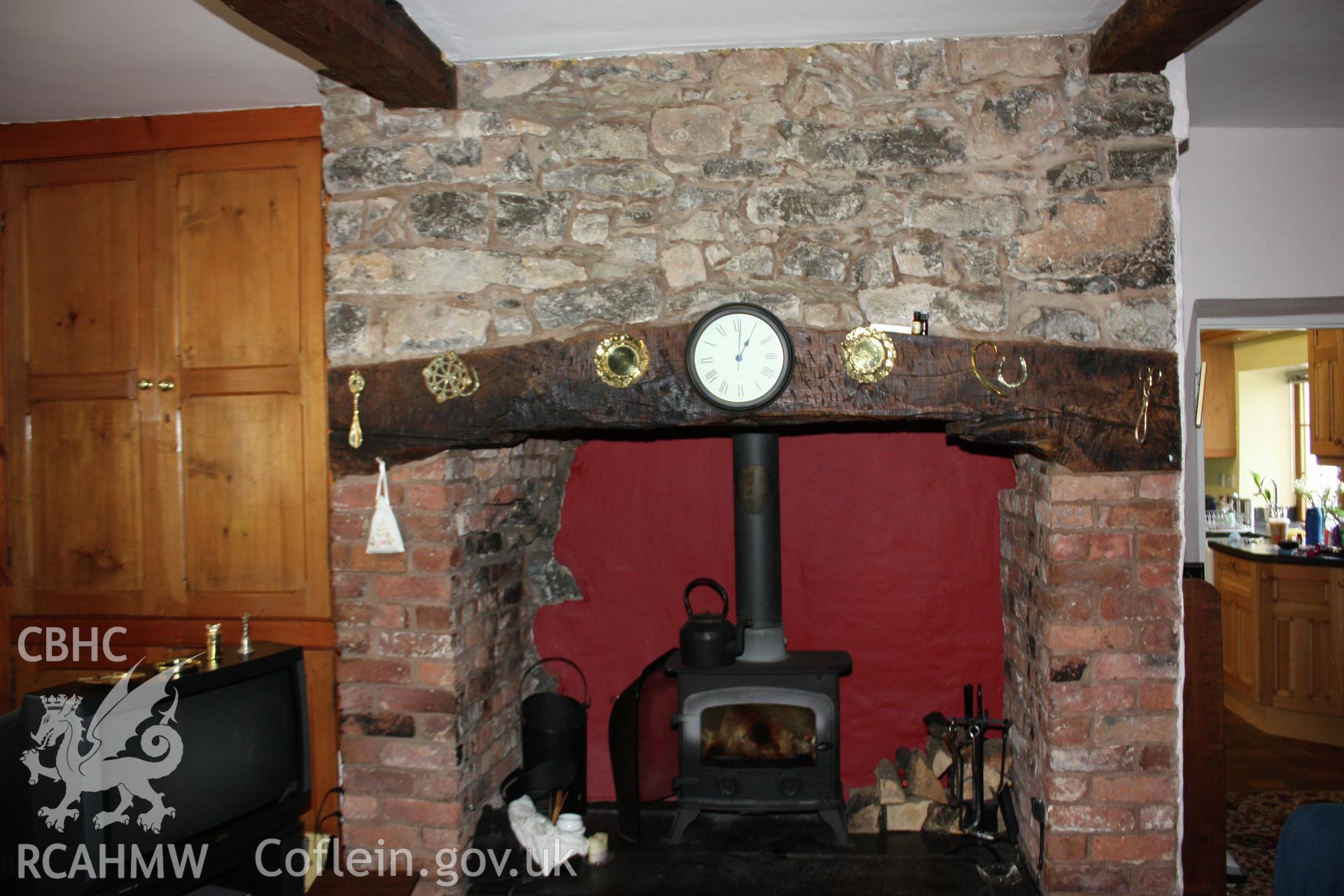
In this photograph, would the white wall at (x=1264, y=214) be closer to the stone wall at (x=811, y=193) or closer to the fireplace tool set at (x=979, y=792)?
the stone wall at (x=811, y=193)

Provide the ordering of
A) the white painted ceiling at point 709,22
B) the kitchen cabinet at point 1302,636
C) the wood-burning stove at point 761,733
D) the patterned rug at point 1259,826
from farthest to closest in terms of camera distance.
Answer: the kitchen cabinet at point 1302,636 → the patterned rug at point 1259,826 → the wood-burning stove at point 761,733 → the white painted ceiling at point 709,22

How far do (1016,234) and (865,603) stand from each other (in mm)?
1491

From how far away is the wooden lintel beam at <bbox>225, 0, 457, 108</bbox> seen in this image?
1.97 metres

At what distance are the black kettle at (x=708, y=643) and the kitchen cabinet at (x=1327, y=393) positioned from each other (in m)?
4.49

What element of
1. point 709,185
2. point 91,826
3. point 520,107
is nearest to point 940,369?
point 709,185

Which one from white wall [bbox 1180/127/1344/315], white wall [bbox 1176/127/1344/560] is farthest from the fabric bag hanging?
white wall [bbox 1180/127/1344/315]

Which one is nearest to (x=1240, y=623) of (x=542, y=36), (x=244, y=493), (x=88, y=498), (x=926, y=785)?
(x=926, y=785)

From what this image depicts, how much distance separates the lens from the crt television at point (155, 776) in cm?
200

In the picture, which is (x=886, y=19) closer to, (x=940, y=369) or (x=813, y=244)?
(x=813, y=244)

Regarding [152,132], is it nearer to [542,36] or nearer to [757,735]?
[542,36]

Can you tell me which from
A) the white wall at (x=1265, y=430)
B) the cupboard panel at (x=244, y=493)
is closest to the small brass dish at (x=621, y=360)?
the cupboard panel at (x=244, y=493)

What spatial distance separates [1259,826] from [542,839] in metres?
3.01

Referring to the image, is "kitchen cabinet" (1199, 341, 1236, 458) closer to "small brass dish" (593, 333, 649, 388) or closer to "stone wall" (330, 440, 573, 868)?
"small brass dish" (593, 333, 649, 388)

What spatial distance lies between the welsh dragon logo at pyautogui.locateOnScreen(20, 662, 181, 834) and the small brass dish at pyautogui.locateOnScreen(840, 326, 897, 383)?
2050 mm
